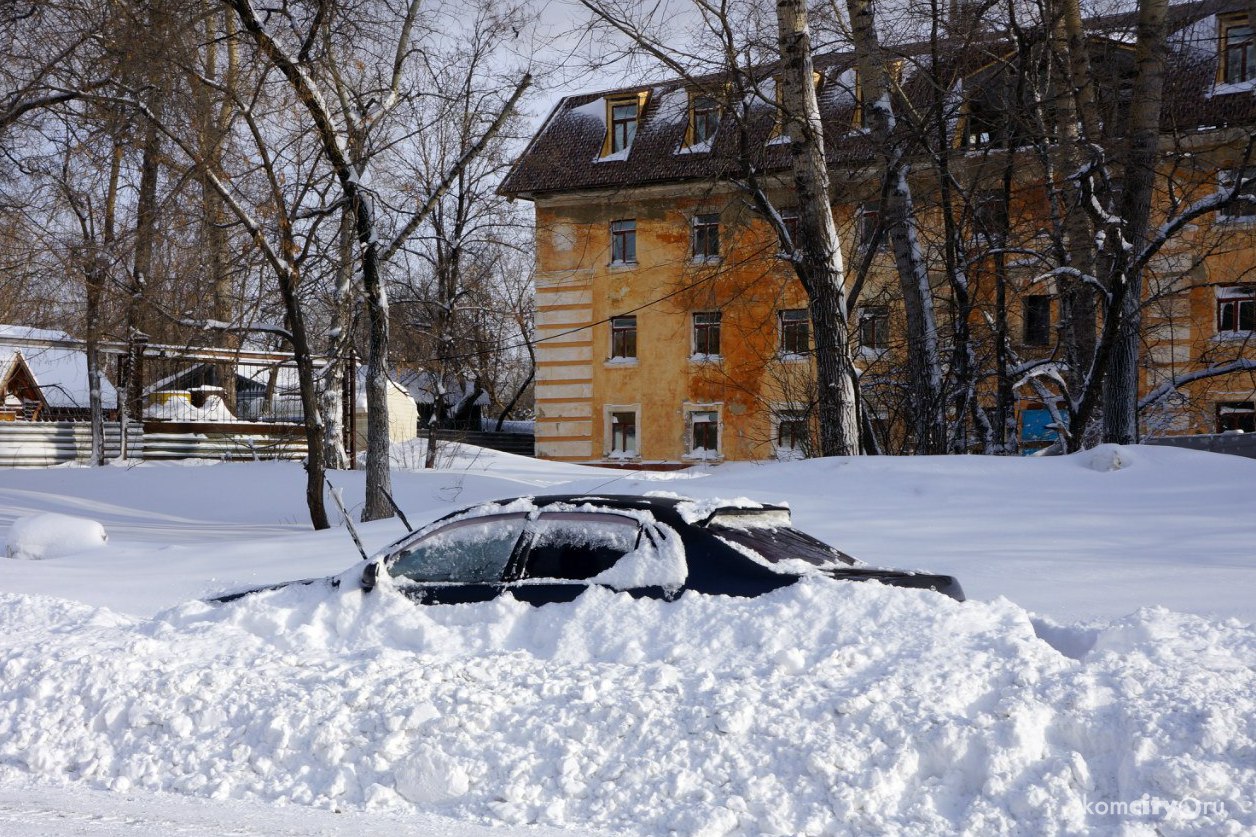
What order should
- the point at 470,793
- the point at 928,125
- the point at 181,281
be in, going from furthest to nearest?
the point at 928,125 → the point at 181,281 → the point at 470,793

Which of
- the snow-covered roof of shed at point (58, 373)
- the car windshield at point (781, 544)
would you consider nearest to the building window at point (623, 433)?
the snow-covered roof of shed at point (58, 373)

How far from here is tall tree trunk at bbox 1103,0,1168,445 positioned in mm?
15547

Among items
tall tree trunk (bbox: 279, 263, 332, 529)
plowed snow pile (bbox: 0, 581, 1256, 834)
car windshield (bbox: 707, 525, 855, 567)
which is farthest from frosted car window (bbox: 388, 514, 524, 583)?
tall tree trunk (bbox: 279, 263, 332, 529)

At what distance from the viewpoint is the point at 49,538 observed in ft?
42.1

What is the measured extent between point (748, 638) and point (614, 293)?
2741 cm

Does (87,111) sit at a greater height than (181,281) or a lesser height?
greater

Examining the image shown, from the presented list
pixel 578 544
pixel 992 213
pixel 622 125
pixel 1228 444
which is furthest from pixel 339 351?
pixel 622 125

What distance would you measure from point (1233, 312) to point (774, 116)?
1733 cm

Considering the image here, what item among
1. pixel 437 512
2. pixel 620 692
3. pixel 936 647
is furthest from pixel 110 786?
pixel 437 512

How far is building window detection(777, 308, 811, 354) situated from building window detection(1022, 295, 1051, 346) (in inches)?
207

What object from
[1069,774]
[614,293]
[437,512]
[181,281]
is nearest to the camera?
[1069,774]

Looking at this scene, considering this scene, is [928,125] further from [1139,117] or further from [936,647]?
[936,647]

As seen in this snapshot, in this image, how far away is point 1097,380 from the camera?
15922 mm

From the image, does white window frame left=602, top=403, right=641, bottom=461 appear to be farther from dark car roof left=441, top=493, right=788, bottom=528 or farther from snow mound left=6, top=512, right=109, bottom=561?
dark car roof left=441, top=493, right=788, bottom=528
